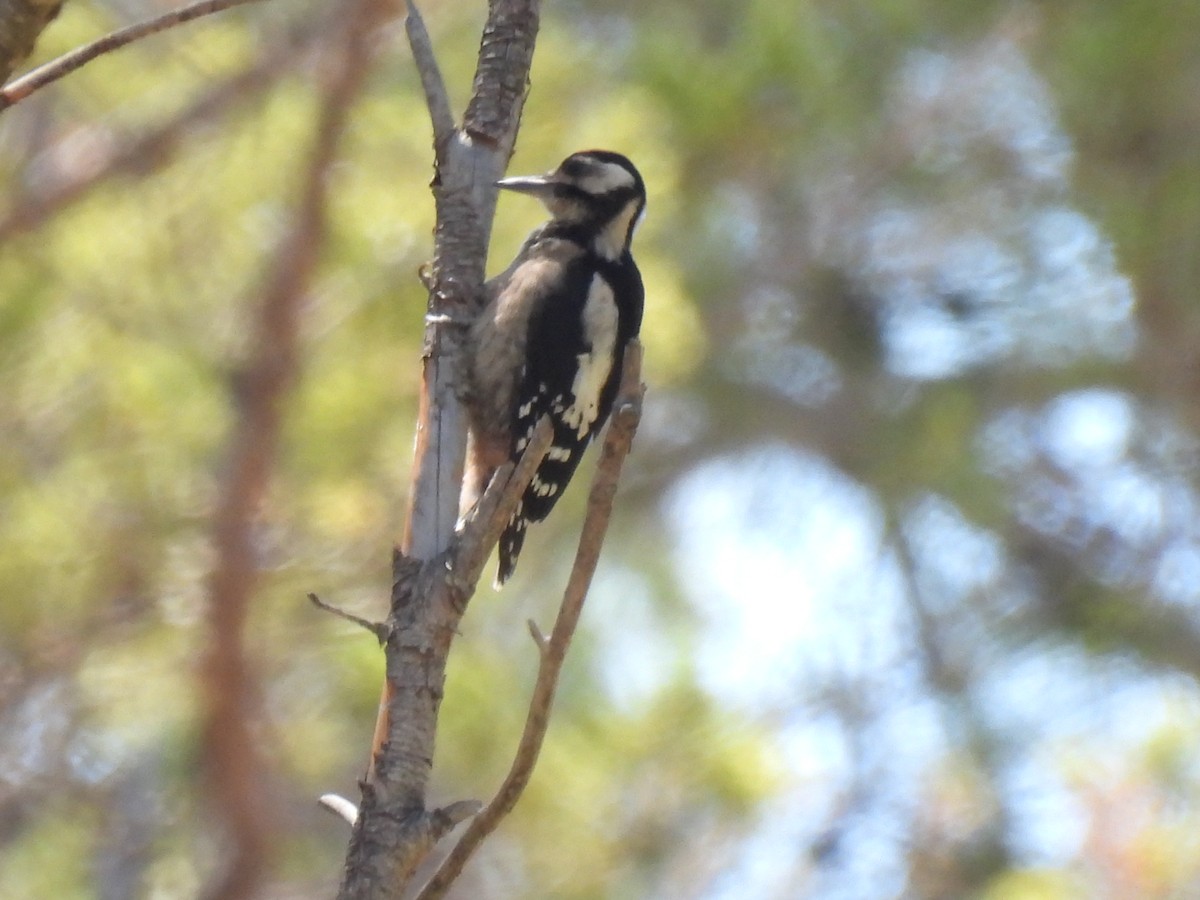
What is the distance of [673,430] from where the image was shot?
6367mm

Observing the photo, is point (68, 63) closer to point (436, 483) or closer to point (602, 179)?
point (436, 483)

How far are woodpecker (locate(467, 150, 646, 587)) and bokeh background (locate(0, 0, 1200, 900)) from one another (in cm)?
53

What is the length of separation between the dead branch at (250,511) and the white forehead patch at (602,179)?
62 cm

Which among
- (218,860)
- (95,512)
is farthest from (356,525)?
(218,860)

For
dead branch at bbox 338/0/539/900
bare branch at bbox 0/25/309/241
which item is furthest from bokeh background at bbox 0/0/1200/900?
dead branch at bbox 338/0/539/900

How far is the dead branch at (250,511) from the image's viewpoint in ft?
11.0

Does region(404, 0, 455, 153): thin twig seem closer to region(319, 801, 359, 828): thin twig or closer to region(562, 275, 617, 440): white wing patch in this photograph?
region(562, 275, 617, 440): white wing patch

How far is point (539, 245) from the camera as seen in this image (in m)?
3.20

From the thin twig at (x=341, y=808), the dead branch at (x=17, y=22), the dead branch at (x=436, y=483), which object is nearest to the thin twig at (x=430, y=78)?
the dead branch at (x=436, y=483)

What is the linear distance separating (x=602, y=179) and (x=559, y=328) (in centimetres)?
35

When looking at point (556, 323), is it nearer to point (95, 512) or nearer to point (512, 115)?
point (512, 115)

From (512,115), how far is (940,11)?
149 inches

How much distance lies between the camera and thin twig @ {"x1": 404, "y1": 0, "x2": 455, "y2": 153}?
7.59 ft

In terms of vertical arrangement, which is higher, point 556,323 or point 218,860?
point 556,323
